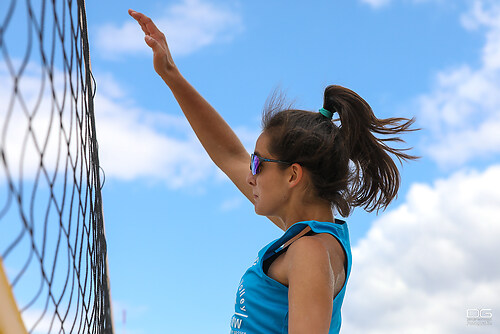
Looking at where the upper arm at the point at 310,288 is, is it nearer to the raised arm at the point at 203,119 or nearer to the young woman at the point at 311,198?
the young woman at the point at 311,198

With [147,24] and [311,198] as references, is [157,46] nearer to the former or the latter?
[147,24]

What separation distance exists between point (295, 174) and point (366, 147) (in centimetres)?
39

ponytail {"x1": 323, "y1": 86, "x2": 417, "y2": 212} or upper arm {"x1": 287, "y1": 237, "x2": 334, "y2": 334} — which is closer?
upper arm {"x1": 287, "y1": 237, "x2": 334, "y2": 334}

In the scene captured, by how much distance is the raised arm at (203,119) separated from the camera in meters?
3.26

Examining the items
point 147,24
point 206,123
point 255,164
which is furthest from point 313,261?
point 147,24

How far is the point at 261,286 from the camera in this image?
2.41 metres

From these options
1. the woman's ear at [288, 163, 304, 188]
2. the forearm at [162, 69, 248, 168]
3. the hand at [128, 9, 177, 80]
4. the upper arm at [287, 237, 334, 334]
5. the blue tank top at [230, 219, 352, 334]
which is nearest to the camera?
the upper arm at [287, 237, 334, 334]

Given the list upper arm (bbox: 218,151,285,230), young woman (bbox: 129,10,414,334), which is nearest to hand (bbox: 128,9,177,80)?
upper arm (bbox: 218,151,285,230)

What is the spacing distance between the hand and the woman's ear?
3.60 ft

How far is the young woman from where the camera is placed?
212 centimetres

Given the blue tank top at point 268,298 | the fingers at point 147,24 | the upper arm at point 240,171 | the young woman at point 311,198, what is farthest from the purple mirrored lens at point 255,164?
the fingers at point 147,24

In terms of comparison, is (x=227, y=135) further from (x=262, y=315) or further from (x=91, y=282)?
(x=262, y=315)

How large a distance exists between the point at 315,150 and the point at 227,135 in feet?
3.58

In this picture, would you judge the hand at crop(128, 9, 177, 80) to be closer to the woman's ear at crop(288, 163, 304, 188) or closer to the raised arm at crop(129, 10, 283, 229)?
the raised arm at crop(129, 10, 283, 229)
